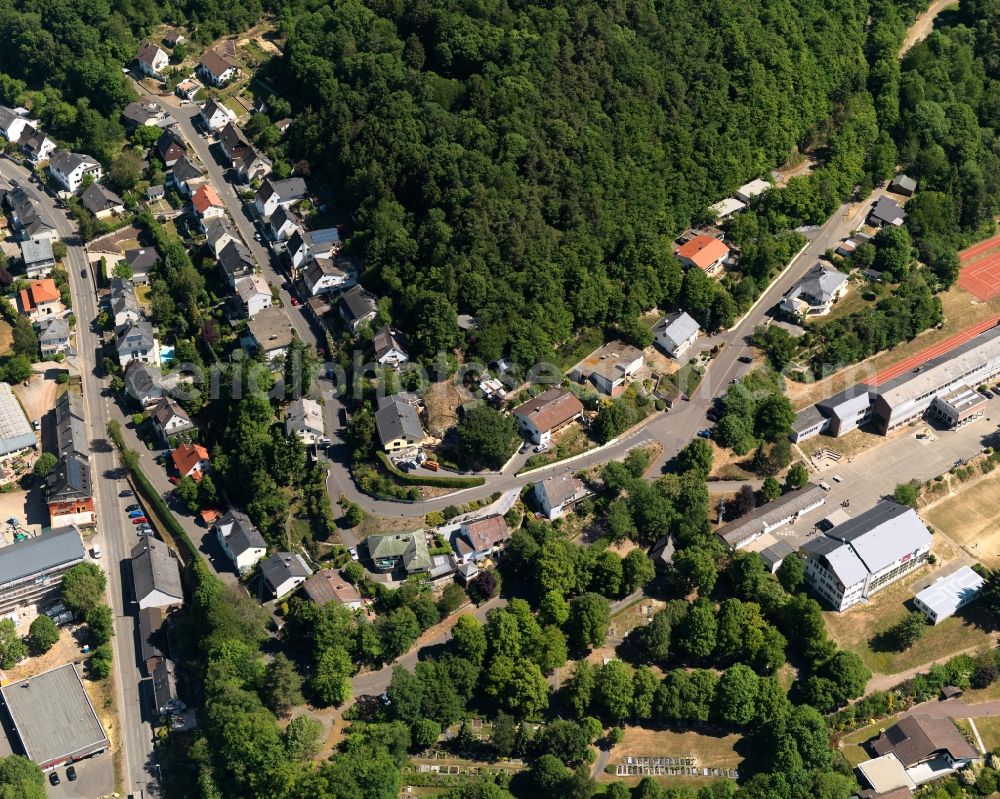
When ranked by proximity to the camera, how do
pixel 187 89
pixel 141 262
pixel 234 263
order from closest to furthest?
pixel 234 263 < pixel 141 262 < pixel 187 89

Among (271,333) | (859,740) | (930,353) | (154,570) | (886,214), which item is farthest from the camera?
(886,214)

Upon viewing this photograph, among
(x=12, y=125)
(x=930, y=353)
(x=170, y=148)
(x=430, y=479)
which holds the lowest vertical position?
(x=430, y=479)

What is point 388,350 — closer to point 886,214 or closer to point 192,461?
point 192,461

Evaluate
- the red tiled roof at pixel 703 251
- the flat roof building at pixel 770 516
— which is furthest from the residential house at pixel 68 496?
the red tiled roof at pixel 703 251

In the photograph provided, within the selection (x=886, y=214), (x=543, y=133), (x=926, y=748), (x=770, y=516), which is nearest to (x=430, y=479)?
(x=770, y=516)

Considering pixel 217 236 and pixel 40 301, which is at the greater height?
pixel 217 236

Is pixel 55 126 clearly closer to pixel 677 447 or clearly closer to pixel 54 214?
pixel 54 214

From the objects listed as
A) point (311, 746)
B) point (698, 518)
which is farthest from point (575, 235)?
point (311, 746)

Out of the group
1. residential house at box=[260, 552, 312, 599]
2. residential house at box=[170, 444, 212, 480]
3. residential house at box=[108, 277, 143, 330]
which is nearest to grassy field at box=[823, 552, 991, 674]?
residential house at box=[260, 552, 312, 599]
